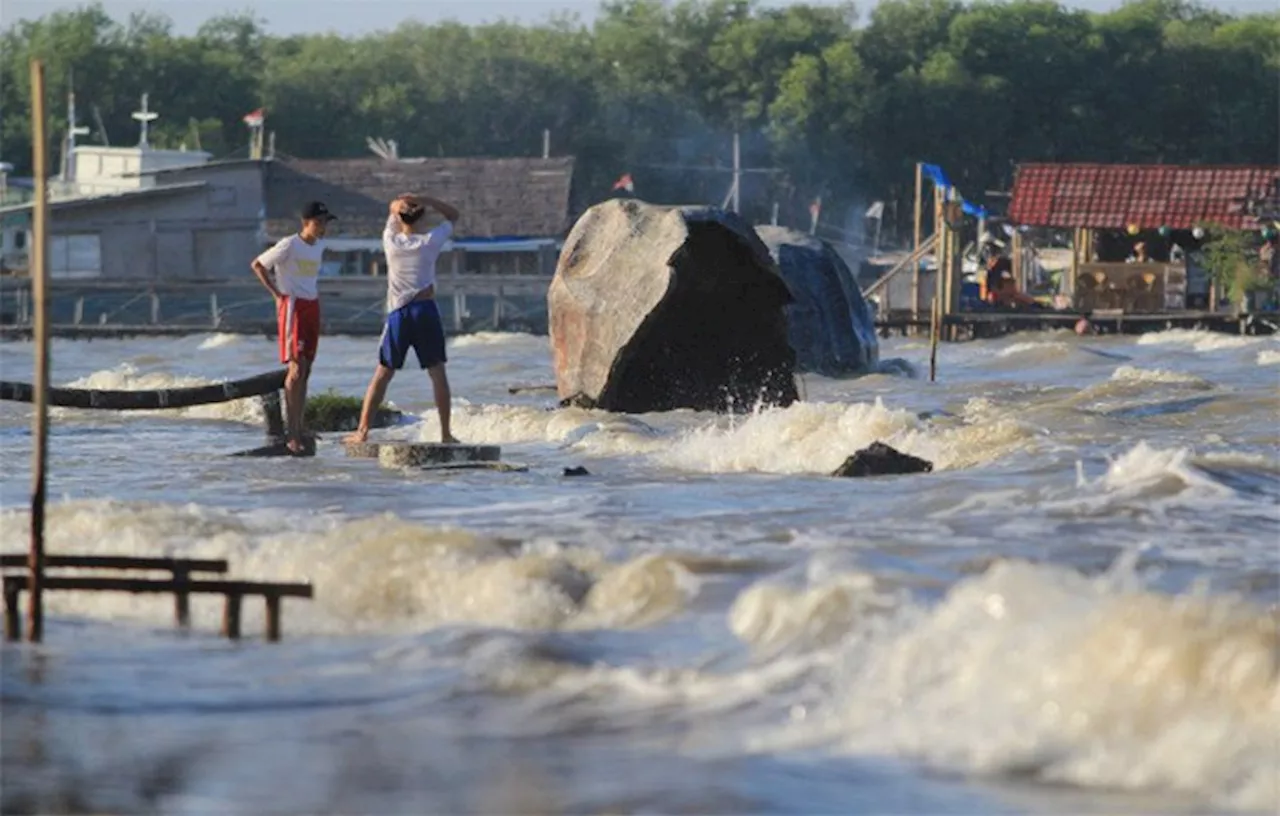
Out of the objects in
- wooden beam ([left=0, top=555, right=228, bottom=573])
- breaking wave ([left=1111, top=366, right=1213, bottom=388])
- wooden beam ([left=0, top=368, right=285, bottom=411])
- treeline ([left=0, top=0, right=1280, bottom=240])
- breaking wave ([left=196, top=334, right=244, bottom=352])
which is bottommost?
breaking wave ([left=196, top=334, right=244, bottom=352])

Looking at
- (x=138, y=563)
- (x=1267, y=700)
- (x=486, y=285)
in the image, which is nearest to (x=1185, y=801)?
(x=1267, y=700)

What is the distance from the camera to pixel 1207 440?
1681 cm

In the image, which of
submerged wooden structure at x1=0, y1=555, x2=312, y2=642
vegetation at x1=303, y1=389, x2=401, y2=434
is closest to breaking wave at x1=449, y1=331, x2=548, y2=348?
vegetation at x1=303, y1=389, x2=401, y2=434

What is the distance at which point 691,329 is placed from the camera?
1922 centimetres

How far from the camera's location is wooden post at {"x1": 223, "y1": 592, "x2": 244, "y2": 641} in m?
9.27

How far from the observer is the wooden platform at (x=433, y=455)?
14.7 metres

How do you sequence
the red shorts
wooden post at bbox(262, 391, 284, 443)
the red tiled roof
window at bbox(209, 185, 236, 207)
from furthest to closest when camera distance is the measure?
window at bbox(209, 185, 236, 207) → the red tiled roof → wooden post at bbox(262, 391, 284, 443) → the red shorts

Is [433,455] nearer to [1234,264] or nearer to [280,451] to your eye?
[280,451]

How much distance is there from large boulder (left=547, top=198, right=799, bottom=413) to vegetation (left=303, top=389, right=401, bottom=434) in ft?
4.52

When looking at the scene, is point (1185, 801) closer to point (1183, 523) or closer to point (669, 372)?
point (1183, 523)

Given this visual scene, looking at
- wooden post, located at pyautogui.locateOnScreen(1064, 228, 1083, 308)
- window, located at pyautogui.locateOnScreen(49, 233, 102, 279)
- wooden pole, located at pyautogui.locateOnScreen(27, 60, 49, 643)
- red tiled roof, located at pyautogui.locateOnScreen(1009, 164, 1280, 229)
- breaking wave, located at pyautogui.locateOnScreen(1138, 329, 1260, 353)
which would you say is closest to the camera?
wooden pole, located at pyautogui.locateOnScreen(27, 60, 49, 643)

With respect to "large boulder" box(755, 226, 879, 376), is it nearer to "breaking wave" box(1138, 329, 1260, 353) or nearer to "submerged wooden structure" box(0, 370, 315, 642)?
"breaking wave" box(1138, 329, 1260, 353)

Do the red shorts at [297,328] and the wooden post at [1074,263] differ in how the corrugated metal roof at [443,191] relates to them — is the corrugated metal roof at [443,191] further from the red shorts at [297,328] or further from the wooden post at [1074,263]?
the red shorts at [297,328]

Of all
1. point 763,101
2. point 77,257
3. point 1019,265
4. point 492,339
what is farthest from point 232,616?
point 763,101
